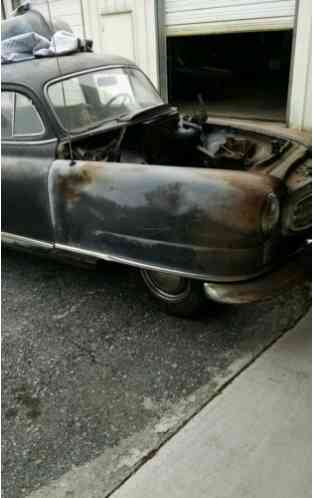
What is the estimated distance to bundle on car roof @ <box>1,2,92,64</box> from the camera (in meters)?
3.77

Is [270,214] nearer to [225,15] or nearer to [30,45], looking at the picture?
[30,45]

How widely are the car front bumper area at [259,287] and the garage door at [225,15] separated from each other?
5.19m

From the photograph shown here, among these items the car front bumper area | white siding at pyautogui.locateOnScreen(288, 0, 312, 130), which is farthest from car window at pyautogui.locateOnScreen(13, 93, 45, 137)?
white siding at pyautogui.locateOnScreen(288, 0, 312, 130)

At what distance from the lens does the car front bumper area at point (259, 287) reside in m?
2.39

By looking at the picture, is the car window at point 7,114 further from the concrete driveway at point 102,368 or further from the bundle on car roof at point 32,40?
the concrete driveway at point 102,368

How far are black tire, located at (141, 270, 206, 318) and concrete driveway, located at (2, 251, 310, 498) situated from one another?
8 centimetres

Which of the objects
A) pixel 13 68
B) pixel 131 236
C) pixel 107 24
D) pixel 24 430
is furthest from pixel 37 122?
pixel 107 24

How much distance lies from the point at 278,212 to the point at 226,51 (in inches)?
485

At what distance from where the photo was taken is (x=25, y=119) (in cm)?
331

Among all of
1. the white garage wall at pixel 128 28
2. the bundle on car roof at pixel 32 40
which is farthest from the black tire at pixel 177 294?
the white garage wall at pixel 128 28

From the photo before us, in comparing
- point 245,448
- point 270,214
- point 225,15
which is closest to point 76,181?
point 270,214

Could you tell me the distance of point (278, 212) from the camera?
2.40 m

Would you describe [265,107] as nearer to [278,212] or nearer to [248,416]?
[278,212]

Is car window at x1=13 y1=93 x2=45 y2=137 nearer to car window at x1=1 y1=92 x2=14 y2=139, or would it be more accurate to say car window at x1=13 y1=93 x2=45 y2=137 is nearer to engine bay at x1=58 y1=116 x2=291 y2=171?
car window at x1=1 y1=92 x2=14 y2=139
